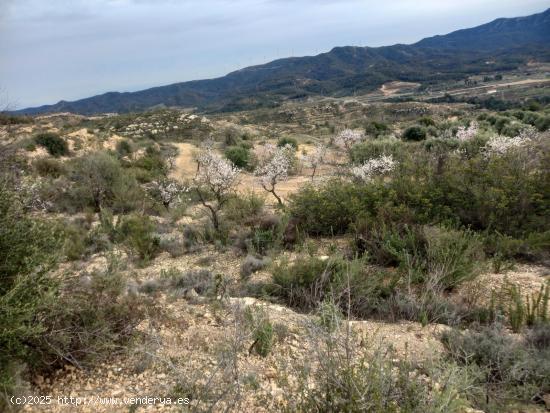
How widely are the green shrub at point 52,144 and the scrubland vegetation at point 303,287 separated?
8.39m

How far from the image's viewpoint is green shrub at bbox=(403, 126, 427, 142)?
29.4m

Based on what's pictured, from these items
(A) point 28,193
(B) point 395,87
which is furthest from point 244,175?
(B) point 395,87

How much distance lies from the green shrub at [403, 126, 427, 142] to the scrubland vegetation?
65.3ft

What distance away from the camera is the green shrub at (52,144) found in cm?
2167

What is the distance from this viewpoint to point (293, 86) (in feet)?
548

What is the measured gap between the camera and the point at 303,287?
5926 mm

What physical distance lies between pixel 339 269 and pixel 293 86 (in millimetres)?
169872

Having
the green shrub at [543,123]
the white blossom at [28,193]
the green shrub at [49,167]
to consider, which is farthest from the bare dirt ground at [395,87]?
the white blossom at [28,193]

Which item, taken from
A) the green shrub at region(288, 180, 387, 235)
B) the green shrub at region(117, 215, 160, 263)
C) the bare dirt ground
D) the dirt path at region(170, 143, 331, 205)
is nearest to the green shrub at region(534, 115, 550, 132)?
the dirt path at region(170, 143, 331, 205)

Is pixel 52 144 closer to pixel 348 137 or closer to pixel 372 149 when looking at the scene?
pixel 348 137

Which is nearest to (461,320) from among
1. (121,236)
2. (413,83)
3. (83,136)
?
(121,236)

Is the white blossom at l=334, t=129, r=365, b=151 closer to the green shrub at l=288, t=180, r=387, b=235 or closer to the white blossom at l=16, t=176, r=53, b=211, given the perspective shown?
the green shrub at l=288, t=180, r=387, b=235

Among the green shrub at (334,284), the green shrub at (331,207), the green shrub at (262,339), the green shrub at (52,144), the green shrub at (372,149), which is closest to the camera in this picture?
the green shrub at (262,339)

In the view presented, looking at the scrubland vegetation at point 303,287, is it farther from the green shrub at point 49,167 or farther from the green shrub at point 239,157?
the green shrub at point 239,157
